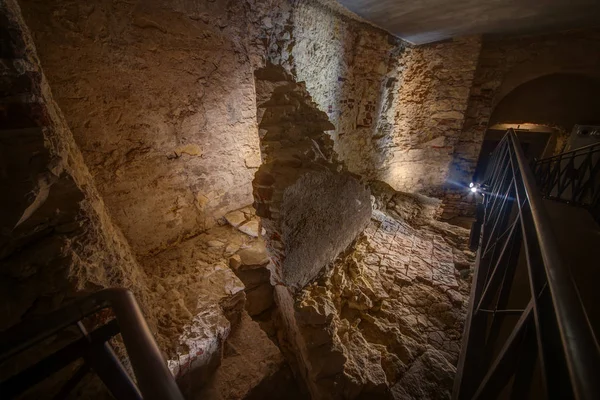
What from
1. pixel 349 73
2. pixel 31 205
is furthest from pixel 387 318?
pixel 349 73

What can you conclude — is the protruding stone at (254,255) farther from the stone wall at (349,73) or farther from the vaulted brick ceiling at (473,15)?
the vaulted brick ceiling at (473,15)

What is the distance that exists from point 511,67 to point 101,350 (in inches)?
301

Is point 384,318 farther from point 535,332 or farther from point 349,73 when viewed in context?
point 349,73

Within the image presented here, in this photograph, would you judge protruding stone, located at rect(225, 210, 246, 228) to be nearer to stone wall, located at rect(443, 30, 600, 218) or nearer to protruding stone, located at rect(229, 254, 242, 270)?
protruding stone, located at rect(229, 254, 242, 270)

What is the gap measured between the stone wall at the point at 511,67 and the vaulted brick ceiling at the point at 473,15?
41 centimetres

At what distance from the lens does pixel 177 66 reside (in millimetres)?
2689

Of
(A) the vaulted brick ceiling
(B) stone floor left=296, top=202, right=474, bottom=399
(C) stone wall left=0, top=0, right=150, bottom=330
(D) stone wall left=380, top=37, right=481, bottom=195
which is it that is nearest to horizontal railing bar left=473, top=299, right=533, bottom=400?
(B) stone floor left=296, top=202, right=474, bottom=399

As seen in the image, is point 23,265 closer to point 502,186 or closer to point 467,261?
point 502,186

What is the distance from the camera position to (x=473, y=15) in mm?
3869

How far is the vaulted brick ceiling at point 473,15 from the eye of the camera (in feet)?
11.1

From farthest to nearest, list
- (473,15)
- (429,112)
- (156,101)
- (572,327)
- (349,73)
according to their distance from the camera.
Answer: (429,112) < (349,73) < (473,15) < (156,101) < (572,327)

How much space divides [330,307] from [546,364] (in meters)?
1.67

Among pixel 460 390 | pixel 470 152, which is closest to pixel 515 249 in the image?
pixel 460 390

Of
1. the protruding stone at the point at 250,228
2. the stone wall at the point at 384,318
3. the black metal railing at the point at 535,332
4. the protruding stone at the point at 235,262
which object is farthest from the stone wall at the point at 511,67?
the protruding stone at the point at 235,262
